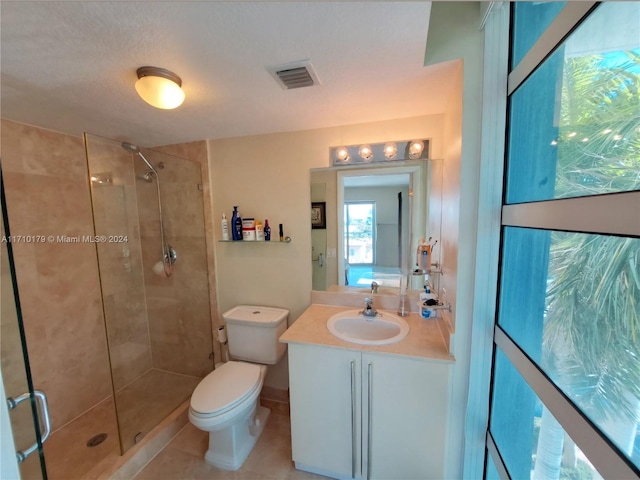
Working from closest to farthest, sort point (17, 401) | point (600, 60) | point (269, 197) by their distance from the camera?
1. point (600, 60)
2. point (17, 401)
3. point (269, 197)

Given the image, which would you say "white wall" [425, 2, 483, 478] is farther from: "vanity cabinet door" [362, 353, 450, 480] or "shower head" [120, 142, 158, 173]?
"shower head" [120, 142, 158, 173]

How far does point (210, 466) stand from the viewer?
1520mm

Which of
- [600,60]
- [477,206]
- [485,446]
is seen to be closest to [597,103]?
[600,60]

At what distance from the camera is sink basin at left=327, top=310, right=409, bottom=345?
5.02 feet

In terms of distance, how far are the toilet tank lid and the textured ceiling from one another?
142 centimetres

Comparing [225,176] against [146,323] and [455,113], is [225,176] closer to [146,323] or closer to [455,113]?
[146,323]

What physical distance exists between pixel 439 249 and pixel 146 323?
2.44 m

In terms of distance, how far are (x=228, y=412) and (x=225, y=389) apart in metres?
0.15

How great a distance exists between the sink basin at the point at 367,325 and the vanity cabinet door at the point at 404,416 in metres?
0.29

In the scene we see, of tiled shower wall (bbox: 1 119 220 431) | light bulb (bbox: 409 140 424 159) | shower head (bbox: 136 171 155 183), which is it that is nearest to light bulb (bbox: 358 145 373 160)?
light bulb (bbox: 409 140 424 159)

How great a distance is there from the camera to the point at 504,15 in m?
0.93

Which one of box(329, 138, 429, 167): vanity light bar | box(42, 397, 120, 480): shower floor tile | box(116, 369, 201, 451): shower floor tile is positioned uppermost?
box(329, 138, 429, 167): vanity light bar

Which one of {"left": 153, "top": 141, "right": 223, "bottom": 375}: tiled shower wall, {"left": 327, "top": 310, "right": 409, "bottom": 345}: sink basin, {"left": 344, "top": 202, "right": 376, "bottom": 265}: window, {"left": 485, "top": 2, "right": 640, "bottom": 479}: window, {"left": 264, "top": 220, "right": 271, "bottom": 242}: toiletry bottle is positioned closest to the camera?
{"left": 485, "top": 2, "right": 640, "bottom": 479}: window

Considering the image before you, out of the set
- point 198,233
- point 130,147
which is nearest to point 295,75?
point 130,147
